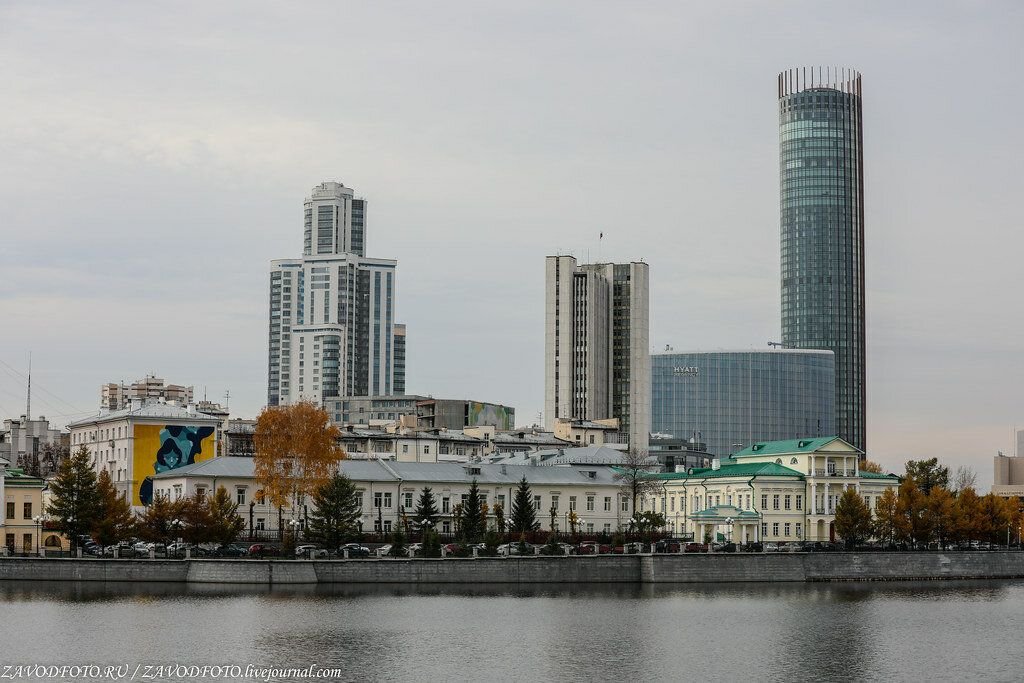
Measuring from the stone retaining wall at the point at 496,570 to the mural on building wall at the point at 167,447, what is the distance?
144 ft

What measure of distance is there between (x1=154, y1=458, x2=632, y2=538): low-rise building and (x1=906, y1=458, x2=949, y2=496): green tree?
28681 mm

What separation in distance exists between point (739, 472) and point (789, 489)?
210 inches

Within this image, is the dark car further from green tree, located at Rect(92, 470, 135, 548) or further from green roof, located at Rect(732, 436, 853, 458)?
green roof, located at Rect(732, 436, 853, 458)

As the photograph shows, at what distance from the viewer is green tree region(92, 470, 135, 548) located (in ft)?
385

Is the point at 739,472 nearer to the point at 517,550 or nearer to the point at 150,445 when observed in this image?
the point at 517,550

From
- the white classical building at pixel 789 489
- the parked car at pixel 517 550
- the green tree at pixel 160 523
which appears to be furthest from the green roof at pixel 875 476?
the green tree at pixel 160 523

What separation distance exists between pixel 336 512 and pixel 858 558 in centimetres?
3973

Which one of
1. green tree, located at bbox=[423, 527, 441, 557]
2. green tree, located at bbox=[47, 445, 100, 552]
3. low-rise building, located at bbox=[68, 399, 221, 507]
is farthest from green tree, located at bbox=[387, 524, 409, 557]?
low-rise building, located at bbox=[68, 399, 221, 507]

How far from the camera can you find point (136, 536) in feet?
399

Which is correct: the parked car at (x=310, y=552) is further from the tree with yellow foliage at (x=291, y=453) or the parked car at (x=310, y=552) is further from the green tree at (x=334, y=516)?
the tree with yellow foliage at (x=291, y=453)

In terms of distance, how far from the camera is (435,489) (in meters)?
146

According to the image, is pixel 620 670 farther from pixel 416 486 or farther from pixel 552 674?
pixel 416 486

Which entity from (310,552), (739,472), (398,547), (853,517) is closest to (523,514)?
(398,547)

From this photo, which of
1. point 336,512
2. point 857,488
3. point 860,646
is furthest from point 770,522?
point 860,646
